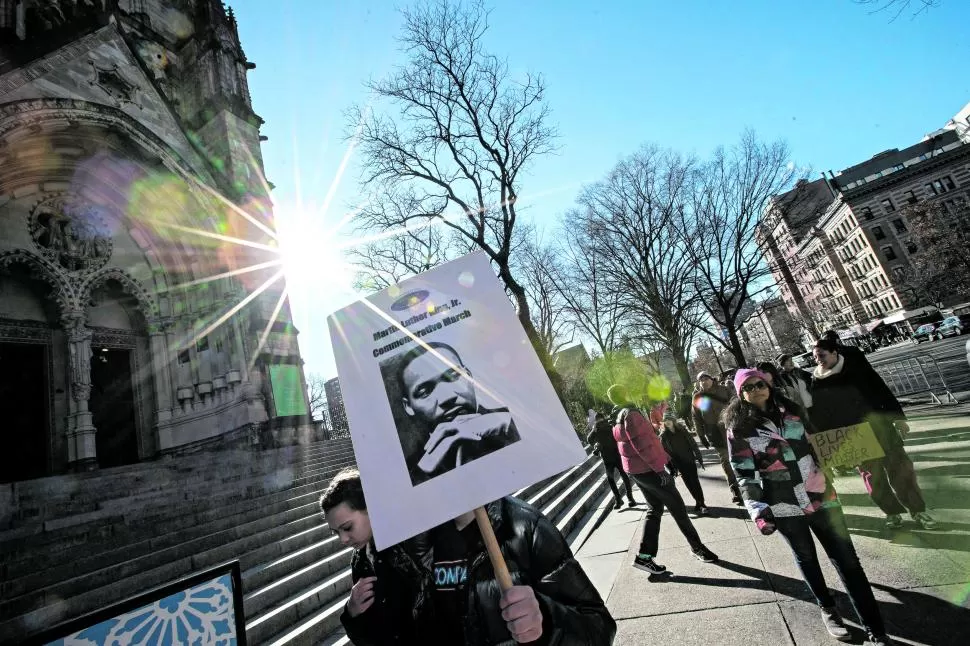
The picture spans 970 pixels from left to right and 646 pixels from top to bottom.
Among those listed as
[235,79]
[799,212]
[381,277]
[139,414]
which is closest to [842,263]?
[799,212]

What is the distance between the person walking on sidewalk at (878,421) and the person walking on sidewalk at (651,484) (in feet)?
5.36

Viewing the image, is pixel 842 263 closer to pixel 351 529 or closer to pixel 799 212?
pixel 799 212

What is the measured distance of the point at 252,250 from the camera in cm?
1415

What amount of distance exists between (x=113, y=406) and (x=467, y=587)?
14.1m

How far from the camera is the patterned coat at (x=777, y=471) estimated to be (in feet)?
9.80

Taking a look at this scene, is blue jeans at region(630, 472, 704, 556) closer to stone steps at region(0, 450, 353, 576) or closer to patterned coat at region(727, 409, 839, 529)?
patterned coat at region(727, 409, 839, 529)

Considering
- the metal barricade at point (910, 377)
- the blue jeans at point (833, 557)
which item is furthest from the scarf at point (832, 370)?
the metal barricade at point (910, 377)

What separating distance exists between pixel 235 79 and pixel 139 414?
42.7ft

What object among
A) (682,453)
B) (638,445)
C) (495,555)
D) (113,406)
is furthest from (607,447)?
(113,406)

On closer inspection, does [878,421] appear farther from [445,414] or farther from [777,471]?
[445,414]

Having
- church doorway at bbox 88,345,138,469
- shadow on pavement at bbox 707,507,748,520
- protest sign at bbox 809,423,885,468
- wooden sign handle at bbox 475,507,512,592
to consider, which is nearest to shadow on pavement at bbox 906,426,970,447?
shadow on pavement at bbox 707,507,748,520

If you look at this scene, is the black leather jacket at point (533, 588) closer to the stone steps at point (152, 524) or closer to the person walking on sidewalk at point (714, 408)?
Result: the stone steps at point (152, 524)

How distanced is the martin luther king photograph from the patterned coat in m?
2.50

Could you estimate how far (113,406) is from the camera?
11570 mm
